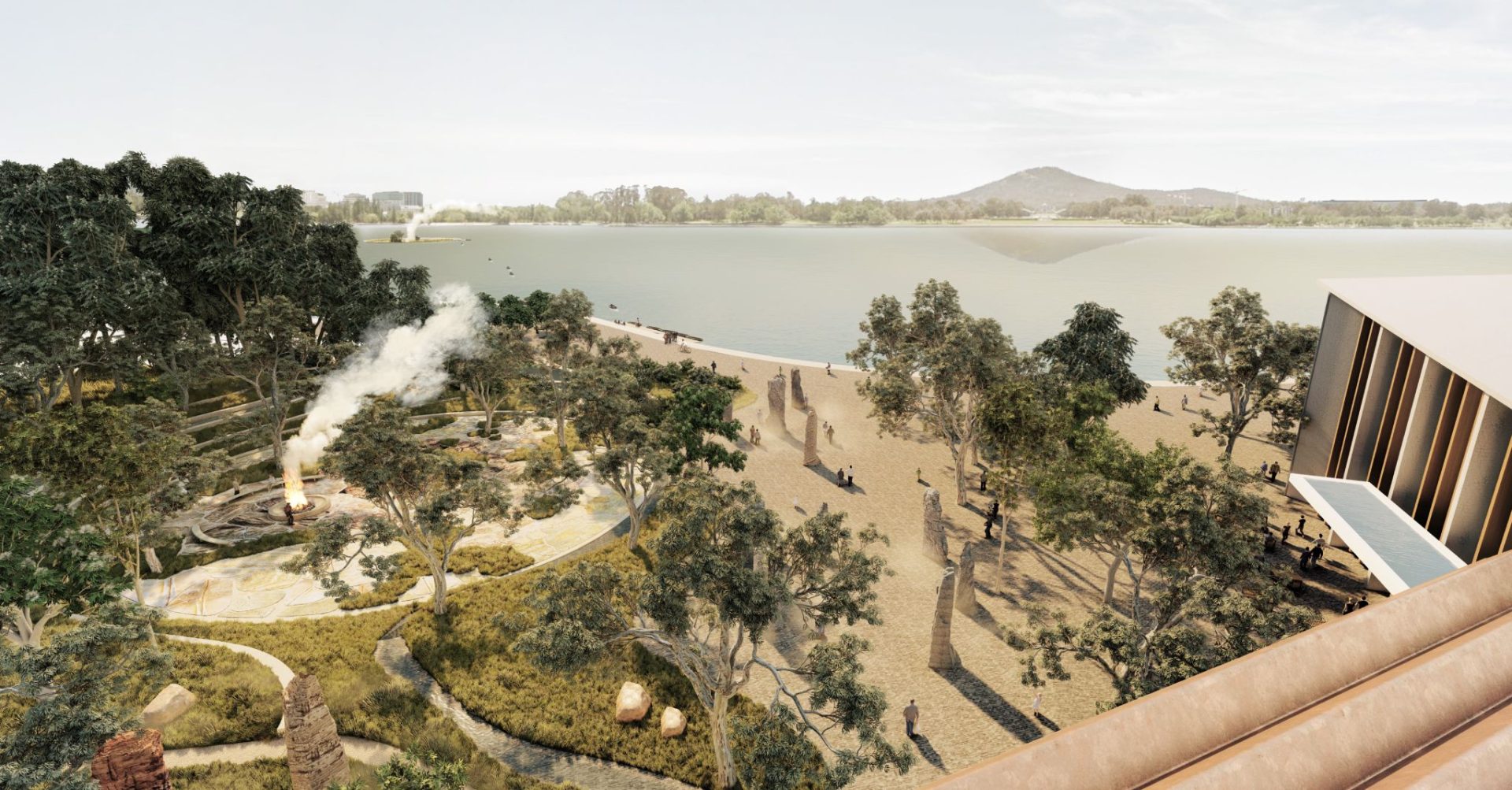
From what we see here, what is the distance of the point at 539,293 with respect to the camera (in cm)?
6675

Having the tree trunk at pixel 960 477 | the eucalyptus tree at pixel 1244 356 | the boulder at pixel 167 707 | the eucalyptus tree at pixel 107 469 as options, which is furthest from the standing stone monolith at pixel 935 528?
the eucalyptus tree at pixel 107 469

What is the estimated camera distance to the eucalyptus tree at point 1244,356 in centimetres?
3453

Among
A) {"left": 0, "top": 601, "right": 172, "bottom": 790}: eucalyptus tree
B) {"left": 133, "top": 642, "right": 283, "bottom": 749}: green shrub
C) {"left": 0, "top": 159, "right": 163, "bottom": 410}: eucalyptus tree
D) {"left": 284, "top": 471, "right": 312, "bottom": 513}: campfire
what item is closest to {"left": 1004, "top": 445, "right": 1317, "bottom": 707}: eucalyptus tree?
{"left": 0, "top": 601, "right": 172, "bottom": 790}: eucalyptus tree

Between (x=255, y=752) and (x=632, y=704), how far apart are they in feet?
32.6

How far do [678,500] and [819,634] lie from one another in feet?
27.3

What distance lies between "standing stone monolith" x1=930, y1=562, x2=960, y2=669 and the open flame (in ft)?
90.9

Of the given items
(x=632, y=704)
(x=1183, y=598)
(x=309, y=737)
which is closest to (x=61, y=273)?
(x=309, y=737)

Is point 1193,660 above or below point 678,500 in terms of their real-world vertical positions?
below

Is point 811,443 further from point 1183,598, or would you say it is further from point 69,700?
point 69,700

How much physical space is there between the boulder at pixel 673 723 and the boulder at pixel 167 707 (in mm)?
13495

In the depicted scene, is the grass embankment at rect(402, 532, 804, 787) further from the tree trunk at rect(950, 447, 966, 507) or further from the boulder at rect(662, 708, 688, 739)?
the tree trunk at rect(950, 447, 966, 507)

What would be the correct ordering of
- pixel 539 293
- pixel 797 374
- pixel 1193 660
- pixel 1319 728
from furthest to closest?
1. pixel 539 293
2. pixel 797 374
3. pixel 1193 660
4. pixel 1319 728

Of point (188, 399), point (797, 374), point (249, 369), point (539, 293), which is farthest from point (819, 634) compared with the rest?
point (539, 293)

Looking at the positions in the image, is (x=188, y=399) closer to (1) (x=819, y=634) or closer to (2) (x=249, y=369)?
(2) (x=249, y=369)
